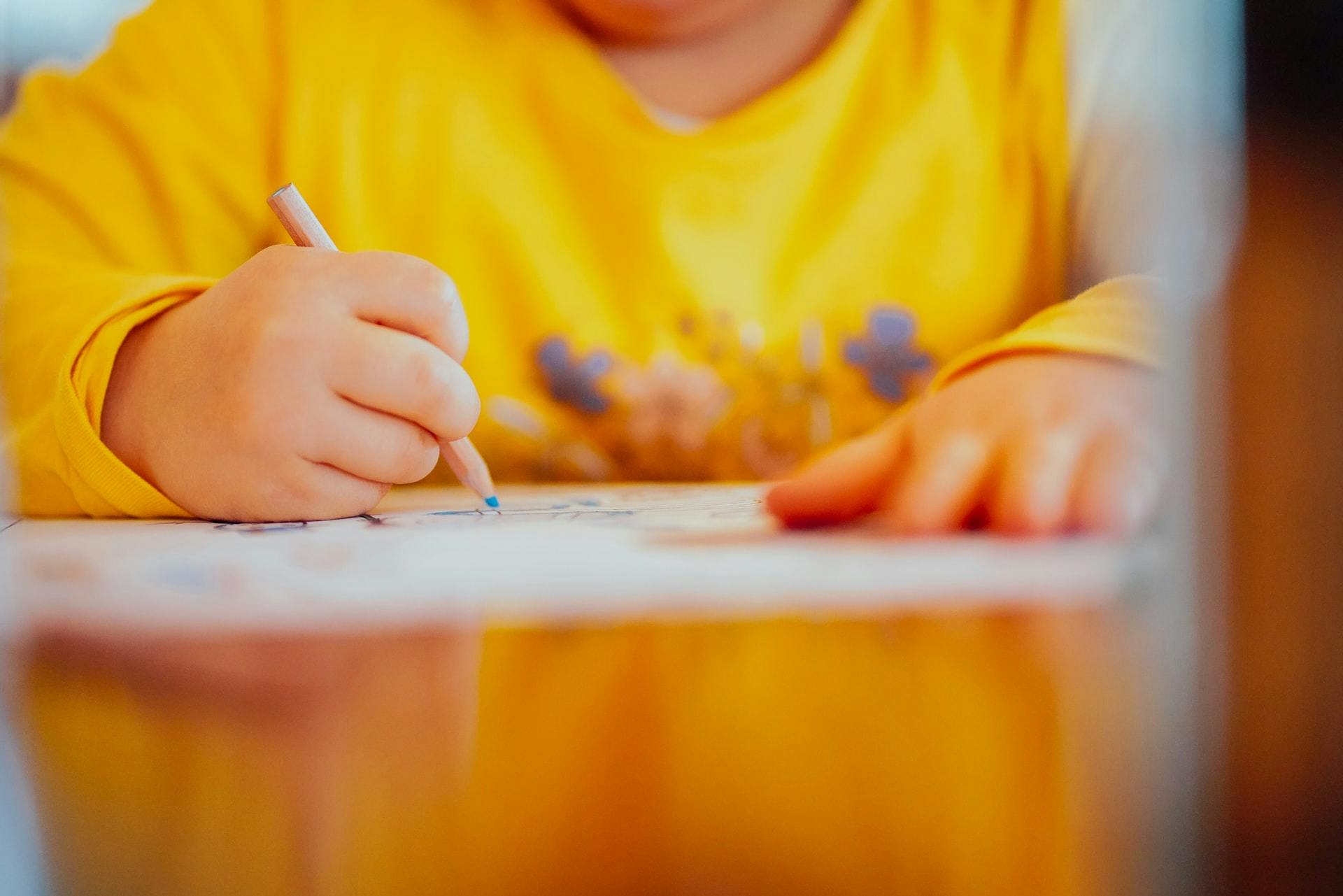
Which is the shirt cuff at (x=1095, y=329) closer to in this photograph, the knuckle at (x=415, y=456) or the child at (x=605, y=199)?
the child at (x=605, y=199)

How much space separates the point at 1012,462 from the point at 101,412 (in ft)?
0.85

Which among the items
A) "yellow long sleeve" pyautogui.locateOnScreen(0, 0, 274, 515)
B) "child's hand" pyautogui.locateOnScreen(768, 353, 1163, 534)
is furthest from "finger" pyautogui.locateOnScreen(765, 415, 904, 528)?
"yellow long sleeve" pyautogui.locateOnScreen(0, 0, 274, 515)

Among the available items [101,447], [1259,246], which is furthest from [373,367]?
[1259,246]

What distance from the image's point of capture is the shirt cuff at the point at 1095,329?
20 centimetres

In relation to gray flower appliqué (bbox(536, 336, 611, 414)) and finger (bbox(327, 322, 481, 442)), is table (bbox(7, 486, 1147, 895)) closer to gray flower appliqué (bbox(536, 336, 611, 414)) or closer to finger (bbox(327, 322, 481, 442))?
finger (bbox(327, 322, 481, 442))

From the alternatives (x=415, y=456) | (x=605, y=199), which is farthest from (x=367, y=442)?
(x=605, y=199)

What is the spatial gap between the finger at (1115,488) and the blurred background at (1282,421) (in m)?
0.02

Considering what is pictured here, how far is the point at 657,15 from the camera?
0.41 metres

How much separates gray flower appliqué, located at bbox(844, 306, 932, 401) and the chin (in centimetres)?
15

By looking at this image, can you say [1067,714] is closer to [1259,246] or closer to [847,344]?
[1259,246]

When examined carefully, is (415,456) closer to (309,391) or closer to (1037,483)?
(309,391)

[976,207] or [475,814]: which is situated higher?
[976,207]

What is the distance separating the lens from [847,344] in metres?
0.41

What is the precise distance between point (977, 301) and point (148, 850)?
354mm
